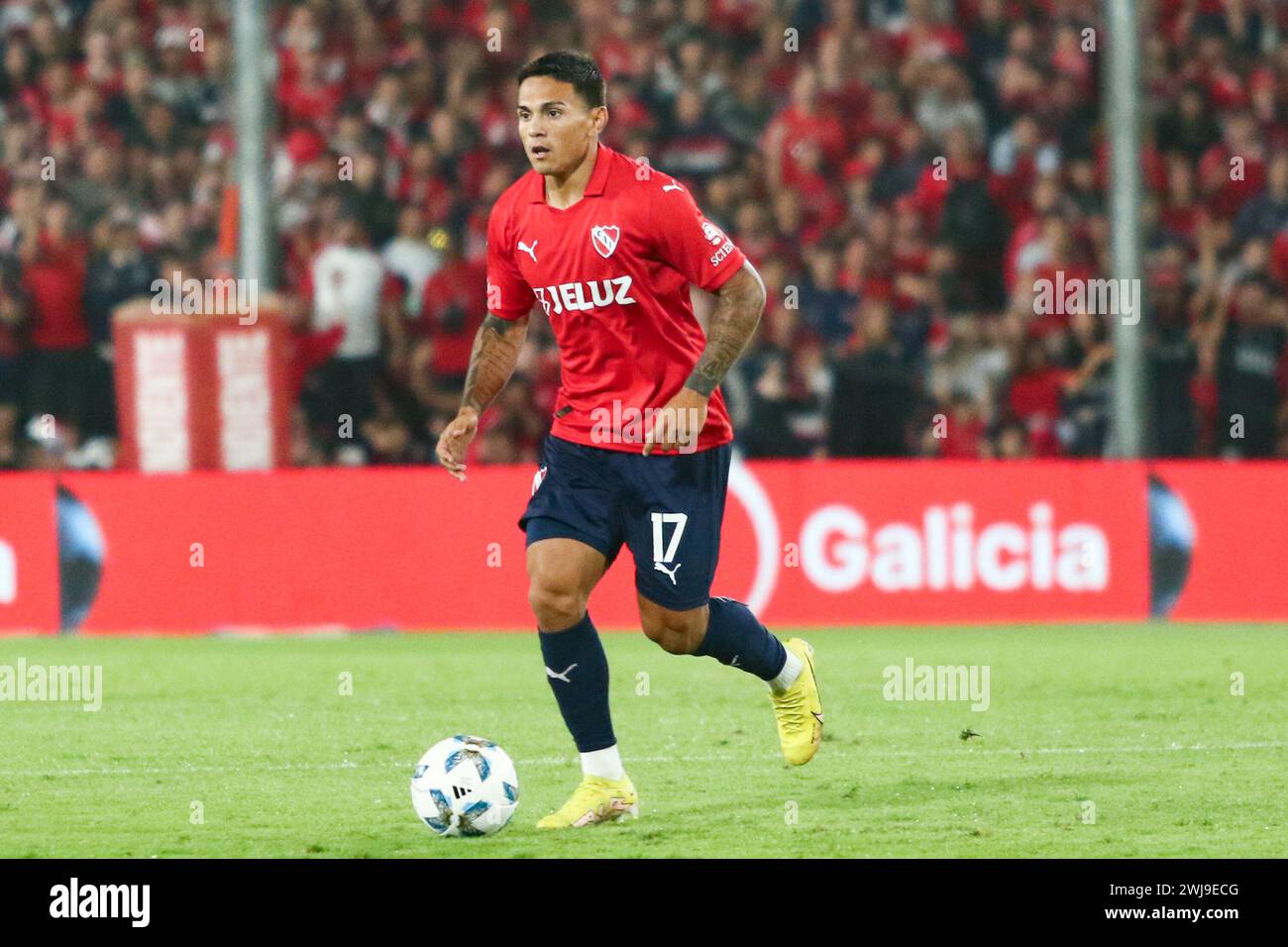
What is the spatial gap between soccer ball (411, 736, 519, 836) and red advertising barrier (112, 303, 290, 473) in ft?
22.3

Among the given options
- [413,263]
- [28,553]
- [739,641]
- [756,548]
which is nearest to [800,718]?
[739,641]

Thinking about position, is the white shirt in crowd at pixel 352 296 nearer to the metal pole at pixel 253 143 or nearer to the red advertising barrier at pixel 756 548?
the metal pole at pixel 253 143

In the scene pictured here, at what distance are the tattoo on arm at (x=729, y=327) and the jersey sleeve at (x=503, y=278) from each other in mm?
674

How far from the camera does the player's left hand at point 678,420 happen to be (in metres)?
6.80

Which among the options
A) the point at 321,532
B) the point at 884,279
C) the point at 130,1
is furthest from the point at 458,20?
the point at 321,532

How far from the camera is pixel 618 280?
276 inches

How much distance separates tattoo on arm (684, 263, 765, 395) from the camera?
6871 millimetres

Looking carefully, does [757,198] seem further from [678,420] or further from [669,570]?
[678,420]

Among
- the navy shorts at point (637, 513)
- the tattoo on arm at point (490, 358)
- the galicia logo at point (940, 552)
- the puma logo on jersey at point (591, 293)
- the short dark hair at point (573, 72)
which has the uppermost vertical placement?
the short dark hair at point (573, 72)

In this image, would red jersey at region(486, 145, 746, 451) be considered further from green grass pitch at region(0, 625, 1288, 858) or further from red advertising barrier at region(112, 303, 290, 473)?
red advertising barrier at region(112, 303, 290, 473)

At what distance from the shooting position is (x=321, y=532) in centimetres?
1301

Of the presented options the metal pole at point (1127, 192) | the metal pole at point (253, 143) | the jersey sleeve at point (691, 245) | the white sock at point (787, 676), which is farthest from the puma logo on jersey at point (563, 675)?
the metal pole at point (253, 143)

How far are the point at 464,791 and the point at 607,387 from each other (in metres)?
1.30

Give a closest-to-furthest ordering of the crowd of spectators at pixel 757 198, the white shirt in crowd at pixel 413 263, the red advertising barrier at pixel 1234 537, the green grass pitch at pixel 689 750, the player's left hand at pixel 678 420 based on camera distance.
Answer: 1. the green grass pitch at pixel 689 750
2. the player's left hand at pixel 678 420
3. the red advertising barrier at pixel 1234 537
4. the crowd of spectators at pixel 757 198
5. the white shirt in crowd at pixel 413 263
